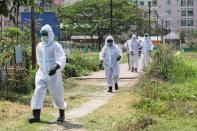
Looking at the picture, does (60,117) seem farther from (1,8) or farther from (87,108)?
(1,8)

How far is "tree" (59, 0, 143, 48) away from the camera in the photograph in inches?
3381

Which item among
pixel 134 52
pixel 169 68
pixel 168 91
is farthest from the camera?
pixel 134 52

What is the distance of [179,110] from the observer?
13250 millimetres

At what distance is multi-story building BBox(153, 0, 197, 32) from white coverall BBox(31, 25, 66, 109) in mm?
116210

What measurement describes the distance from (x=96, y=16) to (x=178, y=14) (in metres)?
45.9

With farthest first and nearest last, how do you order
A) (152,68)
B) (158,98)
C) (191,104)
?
1. (152,68)
2. (158,98)
3. (191,104)

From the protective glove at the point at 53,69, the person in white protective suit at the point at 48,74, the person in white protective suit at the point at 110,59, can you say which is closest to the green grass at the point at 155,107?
the person in white protective suit at the point at 48,74

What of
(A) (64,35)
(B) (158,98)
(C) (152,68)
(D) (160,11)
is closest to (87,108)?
(B) (158,98)

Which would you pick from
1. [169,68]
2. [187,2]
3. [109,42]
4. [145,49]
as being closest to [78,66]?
[145,49]

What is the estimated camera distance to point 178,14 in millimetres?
128875

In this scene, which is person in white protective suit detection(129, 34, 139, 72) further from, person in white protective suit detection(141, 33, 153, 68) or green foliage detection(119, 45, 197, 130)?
green foliage detection(119, 45, 197, 130)

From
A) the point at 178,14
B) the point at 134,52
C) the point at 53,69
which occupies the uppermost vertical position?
the point at 178,14

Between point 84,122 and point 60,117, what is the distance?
0.52 meters

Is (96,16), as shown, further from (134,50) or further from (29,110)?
(29,110)
